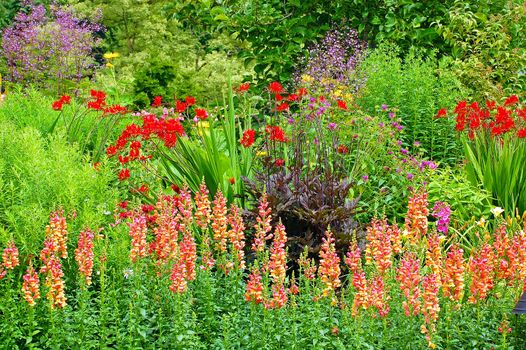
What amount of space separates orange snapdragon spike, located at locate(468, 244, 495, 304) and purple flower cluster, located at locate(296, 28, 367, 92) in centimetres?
427

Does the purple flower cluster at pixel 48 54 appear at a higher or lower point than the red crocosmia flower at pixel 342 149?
lower

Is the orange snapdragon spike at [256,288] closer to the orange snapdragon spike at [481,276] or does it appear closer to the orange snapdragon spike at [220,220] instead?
the orange snapdragon spike at [220,220]

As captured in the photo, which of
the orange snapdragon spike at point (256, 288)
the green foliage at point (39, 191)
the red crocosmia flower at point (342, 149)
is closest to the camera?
the orange snapdragon spike at point (256, 288)

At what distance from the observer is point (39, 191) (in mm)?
4461

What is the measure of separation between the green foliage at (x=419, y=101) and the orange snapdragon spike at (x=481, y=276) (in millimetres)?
3296

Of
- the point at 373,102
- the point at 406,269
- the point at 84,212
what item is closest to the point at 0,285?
the point at 84,212

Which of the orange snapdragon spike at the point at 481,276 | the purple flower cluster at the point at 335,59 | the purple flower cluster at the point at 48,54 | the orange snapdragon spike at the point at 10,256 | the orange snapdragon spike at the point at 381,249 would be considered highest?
the orange snapdragon spike at the point at 10,256

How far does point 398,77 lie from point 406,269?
4.19 m

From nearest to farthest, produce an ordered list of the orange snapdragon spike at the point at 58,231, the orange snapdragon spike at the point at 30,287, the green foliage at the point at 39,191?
the orange snapdragon spike at the point at 30,287 < the orange snapdragon spike at the point at 58,231 < the green foliage at the point at 39,191

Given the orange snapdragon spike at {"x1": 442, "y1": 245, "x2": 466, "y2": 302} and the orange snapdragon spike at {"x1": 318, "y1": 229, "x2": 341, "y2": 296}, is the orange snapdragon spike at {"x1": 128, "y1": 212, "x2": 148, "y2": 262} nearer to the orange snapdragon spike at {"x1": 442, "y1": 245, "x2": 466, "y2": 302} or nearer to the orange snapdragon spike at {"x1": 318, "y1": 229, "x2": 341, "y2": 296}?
the orange snapdragon spike at {"x1": 318, "y1": 229, "x2": 341, "y2": 296}

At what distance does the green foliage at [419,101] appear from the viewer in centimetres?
720

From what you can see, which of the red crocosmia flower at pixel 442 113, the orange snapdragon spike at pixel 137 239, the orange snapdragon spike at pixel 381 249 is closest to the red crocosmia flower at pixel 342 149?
the red crocosmia flower at pixel 442 113

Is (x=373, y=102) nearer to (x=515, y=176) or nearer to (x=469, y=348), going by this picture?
(x=515, y=176)

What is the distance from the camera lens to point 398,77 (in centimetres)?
745
